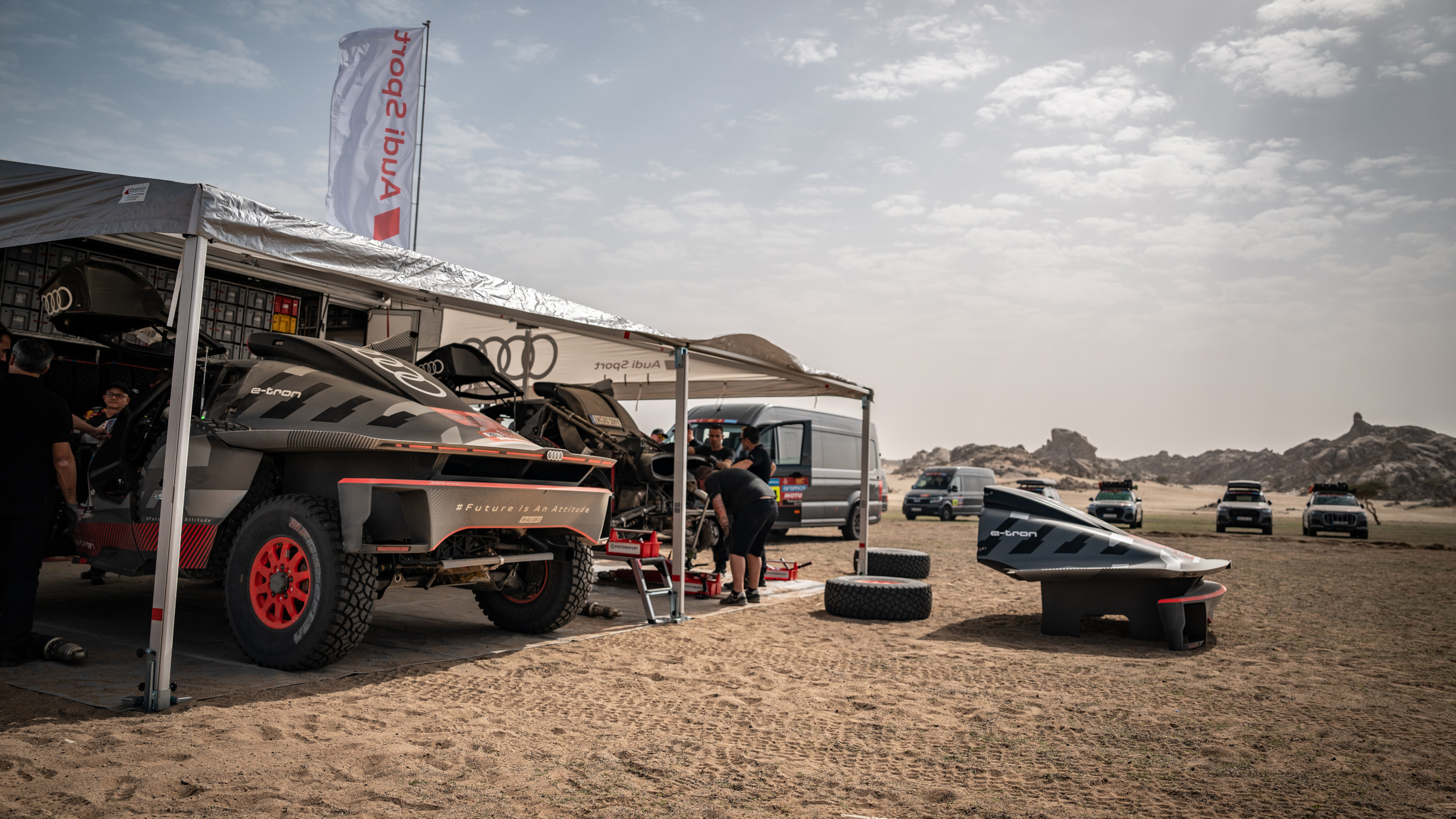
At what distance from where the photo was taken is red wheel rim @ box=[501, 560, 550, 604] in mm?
6621

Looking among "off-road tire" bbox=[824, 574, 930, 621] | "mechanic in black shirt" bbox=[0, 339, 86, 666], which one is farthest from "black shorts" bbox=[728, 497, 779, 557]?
"mechanic in black shirt" bbox=[0, 339, 86, 666]

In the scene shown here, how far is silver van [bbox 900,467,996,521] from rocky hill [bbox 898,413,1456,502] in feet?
142

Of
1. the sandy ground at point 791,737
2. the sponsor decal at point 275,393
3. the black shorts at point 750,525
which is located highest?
the sponsor decal at point 275,393

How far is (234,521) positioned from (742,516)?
458 centimetres

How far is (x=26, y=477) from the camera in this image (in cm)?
482

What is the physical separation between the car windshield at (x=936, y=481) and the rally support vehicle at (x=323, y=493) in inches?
1028

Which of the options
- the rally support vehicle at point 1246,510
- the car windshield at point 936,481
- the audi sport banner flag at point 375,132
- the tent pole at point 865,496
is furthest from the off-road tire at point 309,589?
the car windshield at point 936,481

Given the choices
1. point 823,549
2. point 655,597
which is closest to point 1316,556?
point 823,549

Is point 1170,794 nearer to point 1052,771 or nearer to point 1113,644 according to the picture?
point 1052,771

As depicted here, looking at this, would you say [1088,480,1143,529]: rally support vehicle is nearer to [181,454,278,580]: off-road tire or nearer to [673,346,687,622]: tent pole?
[673,346,687,622]: tent pole

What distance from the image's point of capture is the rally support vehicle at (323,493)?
16.1 ft

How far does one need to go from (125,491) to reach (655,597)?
16.3 ft

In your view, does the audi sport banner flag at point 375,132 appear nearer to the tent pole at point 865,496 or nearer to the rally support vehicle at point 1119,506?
the tent pole at point 865,496

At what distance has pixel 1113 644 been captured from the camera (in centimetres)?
712
